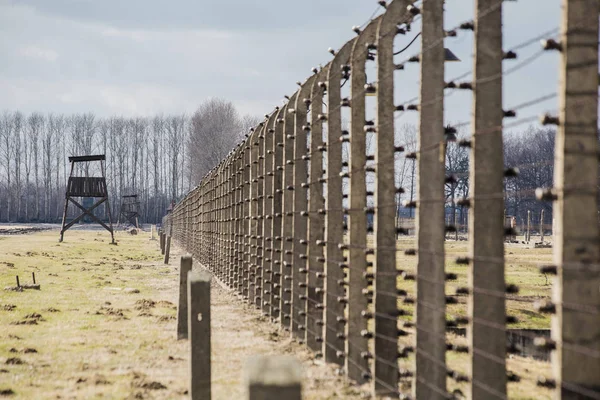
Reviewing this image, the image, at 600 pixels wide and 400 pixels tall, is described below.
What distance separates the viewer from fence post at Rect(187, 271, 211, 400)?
418 cm

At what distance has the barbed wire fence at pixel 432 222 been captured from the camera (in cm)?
278

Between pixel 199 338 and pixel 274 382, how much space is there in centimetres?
267

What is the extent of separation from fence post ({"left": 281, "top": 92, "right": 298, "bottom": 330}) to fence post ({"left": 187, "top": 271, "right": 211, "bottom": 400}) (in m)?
3.26

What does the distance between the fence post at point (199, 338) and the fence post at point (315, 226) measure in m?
2.18

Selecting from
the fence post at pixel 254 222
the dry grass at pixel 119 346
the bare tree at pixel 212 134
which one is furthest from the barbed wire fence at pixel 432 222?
the bare tree at pixel 212 134

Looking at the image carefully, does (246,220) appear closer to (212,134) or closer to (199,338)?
(199,338)

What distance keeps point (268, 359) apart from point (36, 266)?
17.6 metres

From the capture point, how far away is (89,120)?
9675 cm

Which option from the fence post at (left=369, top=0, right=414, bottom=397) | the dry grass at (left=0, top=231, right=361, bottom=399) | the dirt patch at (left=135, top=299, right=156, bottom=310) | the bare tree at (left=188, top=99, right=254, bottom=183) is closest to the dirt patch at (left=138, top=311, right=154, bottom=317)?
the dry grass at (left=0, top=231, right=361, bottom=399)

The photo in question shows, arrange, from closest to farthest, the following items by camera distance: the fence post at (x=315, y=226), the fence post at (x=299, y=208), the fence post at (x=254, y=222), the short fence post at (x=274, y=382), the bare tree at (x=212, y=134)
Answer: the short fence post at (x=274, y=382) < the fence post at (x=315, y=226) < the fence post at (x=299, y=208) < the fence post at (x=254, y=222) < the bare tree at (x=212, y=134)

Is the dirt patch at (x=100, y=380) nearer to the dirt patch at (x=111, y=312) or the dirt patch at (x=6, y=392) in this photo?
the dirt patch at (x=6, y=392)

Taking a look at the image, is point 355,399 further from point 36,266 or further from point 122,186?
point 122,186

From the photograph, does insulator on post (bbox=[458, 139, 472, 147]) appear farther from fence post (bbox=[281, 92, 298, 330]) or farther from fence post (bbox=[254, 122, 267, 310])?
fence post (bbox=[254, 122, 267, 310])

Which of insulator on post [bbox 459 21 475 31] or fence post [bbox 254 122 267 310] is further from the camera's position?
fence post [bbox 254 122 267 310]
